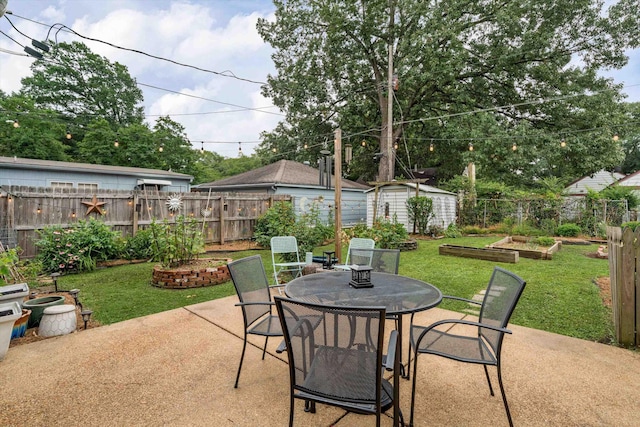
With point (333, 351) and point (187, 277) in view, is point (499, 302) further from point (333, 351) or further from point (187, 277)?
point (187, 277)

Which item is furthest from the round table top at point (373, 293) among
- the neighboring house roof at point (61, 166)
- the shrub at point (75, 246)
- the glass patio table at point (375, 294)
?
the neighboring house roof at point (61, 166)

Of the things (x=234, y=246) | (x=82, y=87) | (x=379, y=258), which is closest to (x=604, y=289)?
(x=379, y=258)

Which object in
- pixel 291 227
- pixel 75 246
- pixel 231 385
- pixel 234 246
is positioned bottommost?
pixel 231 385

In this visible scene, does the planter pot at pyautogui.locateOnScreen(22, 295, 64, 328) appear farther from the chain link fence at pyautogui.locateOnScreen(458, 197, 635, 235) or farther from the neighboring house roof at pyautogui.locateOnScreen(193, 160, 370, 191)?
the chain link fence at pyautogui.locateOnScreen(458, 197, 635, 235)

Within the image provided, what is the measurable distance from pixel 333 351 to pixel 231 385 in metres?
1.11

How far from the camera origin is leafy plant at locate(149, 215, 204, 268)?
4969 mm

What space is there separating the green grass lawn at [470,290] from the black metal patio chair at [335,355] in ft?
9.11

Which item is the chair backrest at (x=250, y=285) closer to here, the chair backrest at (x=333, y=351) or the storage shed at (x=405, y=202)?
the chair backrest at (x=333, y=351)

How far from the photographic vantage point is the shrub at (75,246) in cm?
548

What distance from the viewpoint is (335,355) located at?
1420 millimetres

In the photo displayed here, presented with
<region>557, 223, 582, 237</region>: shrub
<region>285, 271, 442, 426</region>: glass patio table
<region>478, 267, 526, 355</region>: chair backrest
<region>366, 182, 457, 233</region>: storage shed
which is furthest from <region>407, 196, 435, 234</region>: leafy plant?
<region>478, 267, 526, 355</region>: chair backrest

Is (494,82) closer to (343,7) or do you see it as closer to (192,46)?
(343,7)

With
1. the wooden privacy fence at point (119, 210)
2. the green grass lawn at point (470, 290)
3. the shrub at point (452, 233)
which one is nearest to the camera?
the green grass lawn at point (470, 290)

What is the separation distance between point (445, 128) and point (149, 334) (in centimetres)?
1485
